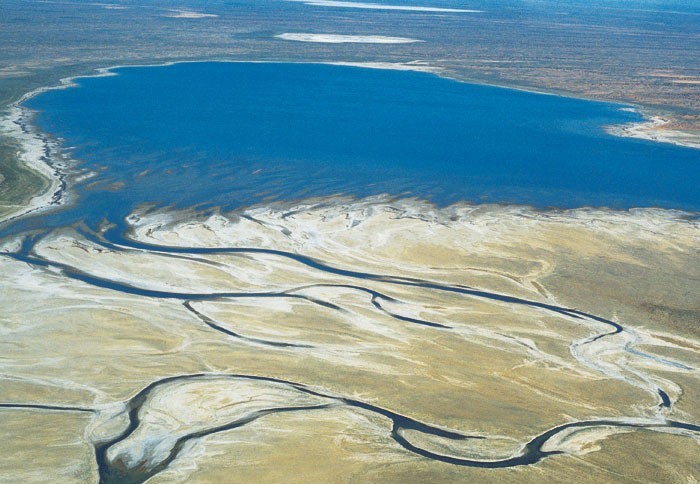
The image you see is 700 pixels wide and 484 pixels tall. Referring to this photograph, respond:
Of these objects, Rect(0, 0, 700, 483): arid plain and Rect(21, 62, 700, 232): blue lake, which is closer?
Rect(0, 0, 700, 483): arid plain

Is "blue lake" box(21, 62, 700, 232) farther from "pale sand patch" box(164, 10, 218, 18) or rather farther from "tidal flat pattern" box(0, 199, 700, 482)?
"pale sand patch" box(164, 10, 218, 18)

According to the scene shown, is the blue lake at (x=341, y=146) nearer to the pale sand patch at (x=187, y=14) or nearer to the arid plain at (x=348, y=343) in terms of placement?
the arid plain at (x=348, y=343)

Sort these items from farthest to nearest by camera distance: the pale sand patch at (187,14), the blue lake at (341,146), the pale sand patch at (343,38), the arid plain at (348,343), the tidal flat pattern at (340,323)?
the pale sand patch at (187,14) → the pale sand patch at (343,38) → the blue lake at (341,146) → the tidal flat pattern at (340,323) → the arid plain at (348,343)

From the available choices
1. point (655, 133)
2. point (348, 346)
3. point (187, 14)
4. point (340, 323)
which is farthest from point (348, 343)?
point (187, 14)

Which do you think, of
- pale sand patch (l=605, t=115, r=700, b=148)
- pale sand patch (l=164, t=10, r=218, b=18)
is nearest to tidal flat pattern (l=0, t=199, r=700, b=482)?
pale sand patch (l=605, t=115, r=700, b=148)

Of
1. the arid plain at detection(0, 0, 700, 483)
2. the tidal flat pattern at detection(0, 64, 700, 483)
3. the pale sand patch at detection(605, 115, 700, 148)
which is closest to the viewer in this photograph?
the arid plain at detection(0, 0, 700, 483)

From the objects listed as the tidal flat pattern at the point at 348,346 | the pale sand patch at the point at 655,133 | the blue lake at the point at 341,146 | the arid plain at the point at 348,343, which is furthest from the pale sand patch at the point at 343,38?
the tidal flat pattern at the point at 348,346

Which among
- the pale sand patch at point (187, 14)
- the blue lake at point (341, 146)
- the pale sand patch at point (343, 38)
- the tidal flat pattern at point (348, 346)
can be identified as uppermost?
the pale sand patch at point (187, 14)
